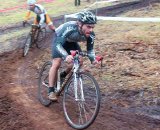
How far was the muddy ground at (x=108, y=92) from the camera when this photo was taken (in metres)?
6.74

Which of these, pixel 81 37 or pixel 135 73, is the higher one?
pixel 81 37

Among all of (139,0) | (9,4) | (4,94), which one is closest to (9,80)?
(4,94)

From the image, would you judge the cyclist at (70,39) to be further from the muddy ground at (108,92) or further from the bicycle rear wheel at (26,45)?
the bicycle rear wheel at (26,45)

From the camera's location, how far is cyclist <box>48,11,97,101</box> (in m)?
6.51

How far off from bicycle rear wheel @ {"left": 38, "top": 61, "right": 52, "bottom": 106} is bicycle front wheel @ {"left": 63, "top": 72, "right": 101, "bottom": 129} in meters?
0.95

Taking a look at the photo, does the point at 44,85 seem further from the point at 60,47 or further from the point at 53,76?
the point at 60,47

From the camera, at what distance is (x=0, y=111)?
744cm

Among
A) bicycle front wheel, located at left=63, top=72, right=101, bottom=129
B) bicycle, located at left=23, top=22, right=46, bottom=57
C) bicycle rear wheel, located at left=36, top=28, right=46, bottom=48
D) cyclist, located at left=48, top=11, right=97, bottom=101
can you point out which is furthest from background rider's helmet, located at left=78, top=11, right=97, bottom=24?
bicycle rear wheel, located at left=36, top=28, right=46, bottom=48

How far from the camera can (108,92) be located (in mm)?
8414

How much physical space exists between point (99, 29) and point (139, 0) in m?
7.21

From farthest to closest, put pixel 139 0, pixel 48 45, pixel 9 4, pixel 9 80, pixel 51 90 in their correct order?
pixel 9 4 < pixel 139 0 < pixel 48 45 < pixel 9 80 < pixel 51 90

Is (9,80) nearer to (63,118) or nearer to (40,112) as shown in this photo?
(40,112)

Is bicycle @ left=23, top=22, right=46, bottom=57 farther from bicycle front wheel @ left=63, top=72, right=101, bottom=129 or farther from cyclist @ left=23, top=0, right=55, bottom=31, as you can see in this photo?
bicycle front wheel @ left=63, top=72, right=101, bottom=129

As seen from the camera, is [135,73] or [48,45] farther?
[48,45]
